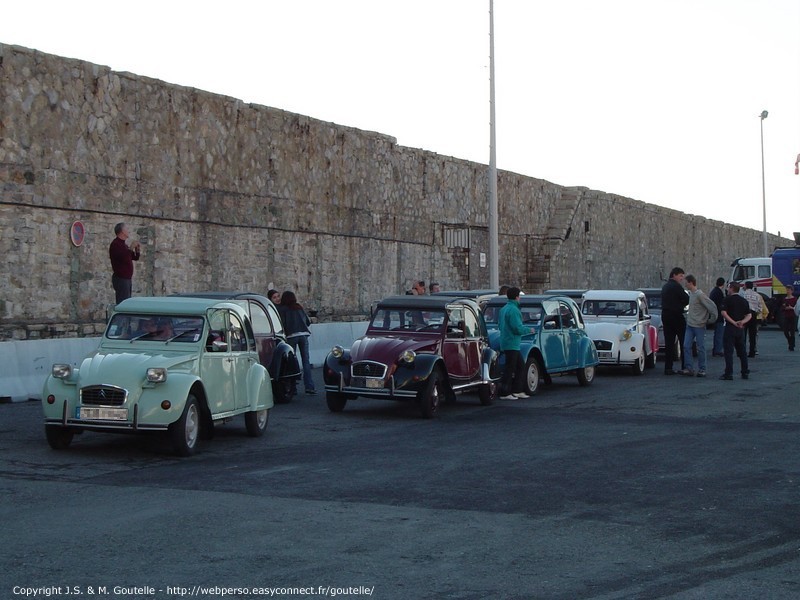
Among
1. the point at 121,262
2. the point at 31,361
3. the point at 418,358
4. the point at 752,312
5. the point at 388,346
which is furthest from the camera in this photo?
the point at 752,312

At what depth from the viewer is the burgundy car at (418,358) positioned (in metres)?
16.8

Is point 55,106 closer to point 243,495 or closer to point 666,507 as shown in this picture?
point 243,495

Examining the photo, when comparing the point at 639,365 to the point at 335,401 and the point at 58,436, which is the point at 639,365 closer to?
the point at 335,401

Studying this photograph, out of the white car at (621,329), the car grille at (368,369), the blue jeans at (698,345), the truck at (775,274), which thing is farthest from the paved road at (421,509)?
the truck at (775,274)

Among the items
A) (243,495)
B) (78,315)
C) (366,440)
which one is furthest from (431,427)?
(78,315)

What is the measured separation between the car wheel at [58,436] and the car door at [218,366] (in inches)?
58.9

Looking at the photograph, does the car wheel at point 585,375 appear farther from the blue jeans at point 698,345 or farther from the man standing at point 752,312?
the man standing at point 752,312

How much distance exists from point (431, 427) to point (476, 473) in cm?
425

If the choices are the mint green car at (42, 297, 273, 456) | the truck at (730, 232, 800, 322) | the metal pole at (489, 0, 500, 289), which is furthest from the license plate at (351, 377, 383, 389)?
the truck at (730, 232, 800, 322)

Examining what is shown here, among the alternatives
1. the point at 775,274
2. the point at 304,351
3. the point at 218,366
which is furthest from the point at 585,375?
the point at 775,274

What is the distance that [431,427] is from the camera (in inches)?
620

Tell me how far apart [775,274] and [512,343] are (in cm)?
3375

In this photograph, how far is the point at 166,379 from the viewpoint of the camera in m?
12.5

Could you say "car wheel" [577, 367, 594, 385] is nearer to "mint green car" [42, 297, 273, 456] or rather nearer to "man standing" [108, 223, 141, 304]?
"man standing" [108, 223, 141, 304]
